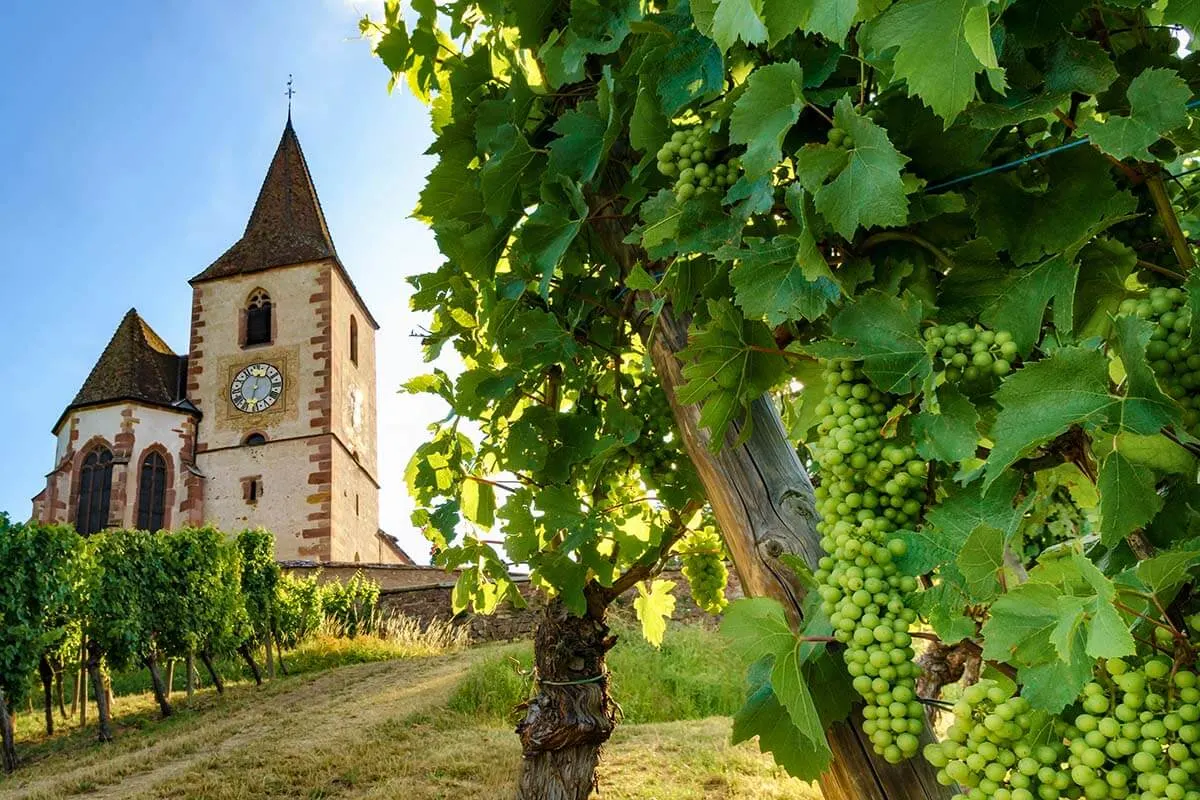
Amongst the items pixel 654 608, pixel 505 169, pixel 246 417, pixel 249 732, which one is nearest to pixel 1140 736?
pixel 505 169

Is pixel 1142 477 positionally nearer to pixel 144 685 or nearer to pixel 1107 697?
pixel 1107 697

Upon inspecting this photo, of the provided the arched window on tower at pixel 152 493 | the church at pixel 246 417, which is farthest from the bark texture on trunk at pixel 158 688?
the arched window on tower at pixel 152 493

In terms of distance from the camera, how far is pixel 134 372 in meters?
28.3

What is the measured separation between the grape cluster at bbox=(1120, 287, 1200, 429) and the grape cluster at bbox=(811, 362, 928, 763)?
0.29m

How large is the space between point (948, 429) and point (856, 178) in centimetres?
32

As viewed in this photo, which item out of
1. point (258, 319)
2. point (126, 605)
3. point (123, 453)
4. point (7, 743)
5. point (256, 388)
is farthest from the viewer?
point (258, 319)

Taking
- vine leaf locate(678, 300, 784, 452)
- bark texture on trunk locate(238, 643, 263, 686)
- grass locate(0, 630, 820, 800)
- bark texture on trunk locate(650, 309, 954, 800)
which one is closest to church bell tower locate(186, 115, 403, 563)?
bark texture on trunk locate(238, 643, 263, 686)

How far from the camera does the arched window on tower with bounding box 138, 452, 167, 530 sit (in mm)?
26656

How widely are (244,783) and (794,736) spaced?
7.02 metres

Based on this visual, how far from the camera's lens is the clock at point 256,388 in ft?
92.8

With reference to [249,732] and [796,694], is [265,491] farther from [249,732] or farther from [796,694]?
[796,694]

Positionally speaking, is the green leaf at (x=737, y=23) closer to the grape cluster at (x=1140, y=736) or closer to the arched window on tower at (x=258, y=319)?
the grape cluster at (x=1140, y=736)

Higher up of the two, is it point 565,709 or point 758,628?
point 758,628

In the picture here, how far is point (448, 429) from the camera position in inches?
112
